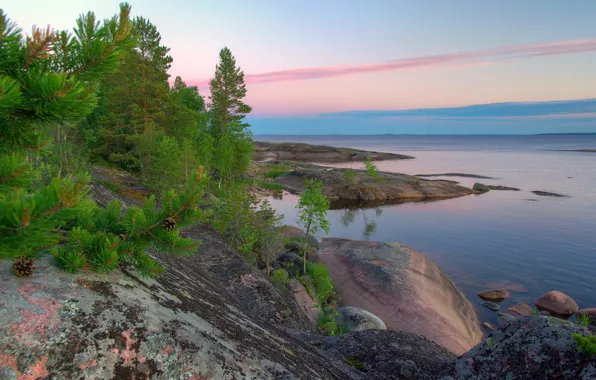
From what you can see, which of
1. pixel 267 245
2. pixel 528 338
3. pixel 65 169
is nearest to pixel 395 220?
pixel 267 245

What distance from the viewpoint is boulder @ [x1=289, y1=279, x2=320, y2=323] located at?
18.1m

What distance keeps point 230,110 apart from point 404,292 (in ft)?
161

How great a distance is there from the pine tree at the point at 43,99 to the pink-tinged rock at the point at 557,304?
1097 inches

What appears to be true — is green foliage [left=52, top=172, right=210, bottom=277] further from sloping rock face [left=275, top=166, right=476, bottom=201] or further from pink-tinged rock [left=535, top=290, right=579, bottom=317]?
sloping rock face [left=275, top=166, right=476, bottom=201]

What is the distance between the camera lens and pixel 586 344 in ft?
14.4

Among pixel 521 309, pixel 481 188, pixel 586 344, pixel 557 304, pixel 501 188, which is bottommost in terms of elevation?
pixel 521 309

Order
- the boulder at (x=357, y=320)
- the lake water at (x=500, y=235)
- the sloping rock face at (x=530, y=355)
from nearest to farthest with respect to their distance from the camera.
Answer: the sloping rock face at (x=530, y=355) < the boulder at (x=357, y=320) < the lake water at (x=500, y=235)

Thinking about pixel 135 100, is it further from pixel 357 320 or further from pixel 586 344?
pixel 586 344

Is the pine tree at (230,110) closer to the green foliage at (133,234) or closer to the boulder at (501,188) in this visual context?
the boulder at (501,188)

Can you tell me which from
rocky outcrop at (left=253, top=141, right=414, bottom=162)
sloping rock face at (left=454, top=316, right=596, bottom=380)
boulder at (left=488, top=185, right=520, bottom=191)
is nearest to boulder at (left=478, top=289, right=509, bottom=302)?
sloping rock face at (left=454, top=316, right=596, bottom=380)

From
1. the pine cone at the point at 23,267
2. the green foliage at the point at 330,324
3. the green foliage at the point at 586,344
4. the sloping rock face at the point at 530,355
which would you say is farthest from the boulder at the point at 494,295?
the pine cone at the point at 23,267

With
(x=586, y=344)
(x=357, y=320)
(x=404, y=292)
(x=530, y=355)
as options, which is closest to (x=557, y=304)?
(x=404, y=292)

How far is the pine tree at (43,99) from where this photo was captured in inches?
83.3

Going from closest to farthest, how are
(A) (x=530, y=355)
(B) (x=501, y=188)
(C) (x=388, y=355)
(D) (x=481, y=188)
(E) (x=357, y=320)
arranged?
(A) (x=530, y=355) → (C) (x=388, y=355) → (E) (x=357, y=320) → (D) (x=481, y=188) → (B) (x=501, y=188)
